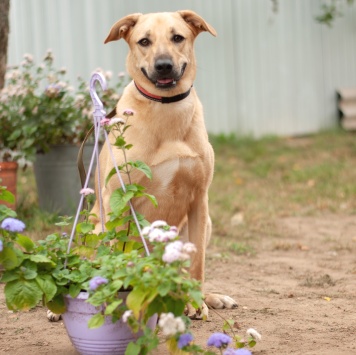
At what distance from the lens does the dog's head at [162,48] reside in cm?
366

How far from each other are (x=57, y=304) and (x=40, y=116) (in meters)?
2.86

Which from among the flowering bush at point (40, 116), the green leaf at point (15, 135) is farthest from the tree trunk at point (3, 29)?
the green leaf at point (15, 135)

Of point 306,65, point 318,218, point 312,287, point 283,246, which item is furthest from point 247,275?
point 306,65

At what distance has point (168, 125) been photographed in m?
3.82

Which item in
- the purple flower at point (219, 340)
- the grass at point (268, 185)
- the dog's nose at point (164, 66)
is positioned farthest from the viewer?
the grass at point (268, 185)

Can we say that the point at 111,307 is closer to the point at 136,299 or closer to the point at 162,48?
the point at 136,299

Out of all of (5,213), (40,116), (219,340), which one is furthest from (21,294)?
(40,116)

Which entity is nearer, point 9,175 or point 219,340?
point 219,340

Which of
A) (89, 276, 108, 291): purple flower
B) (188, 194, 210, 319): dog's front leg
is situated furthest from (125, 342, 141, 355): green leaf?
(188, 194, 210, 319): dog's front leg

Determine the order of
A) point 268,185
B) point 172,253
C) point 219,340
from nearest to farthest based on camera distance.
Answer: point 172,253 < point 219,340 < point 268,185

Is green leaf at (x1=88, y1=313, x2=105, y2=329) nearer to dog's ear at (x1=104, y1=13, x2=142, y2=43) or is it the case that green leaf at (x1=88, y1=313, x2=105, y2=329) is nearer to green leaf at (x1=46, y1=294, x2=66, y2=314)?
green leaf at (x1=46, y1=294, x2=66, y2=314)

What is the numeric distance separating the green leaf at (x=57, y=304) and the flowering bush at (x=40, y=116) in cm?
266

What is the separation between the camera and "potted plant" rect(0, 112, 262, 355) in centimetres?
253

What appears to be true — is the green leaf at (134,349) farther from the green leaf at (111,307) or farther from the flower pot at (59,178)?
the flower pot at (59,178)
